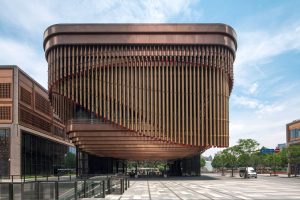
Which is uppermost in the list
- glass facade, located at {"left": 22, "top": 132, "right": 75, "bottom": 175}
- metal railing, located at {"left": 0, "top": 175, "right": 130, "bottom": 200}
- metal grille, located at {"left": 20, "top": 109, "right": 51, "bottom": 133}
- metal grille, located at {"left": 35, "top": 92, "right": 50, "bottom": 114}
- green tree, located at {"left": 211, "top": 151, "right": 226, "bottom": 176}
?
metal grille, located at {"left": 35, "top": 92, "right": 50, "bottom": 114}

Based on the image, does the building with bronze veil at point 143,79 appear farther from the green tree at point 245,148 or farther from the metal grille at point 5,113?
the green tree at point 245,148

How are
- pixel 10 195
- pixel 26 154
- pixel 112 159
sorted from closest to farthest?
pixel 10 195 < pixel 26 154 < pixel 112 159

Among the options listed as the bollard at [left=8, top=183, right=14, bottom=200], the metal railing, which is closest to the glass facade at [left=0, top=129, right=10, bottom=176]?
the metal railing

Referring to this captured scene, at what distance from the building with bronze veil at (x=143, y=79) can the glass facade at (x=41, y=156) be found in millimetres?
20576

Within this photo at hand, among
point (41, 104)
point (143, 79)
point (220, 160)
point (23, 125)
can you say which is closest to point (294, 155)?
point (143, 79)

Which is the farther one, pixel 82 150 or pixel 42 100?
pixel 42 100

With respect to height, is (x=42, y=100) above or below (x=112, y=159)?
above

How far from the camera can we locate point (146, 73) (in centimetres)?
6669

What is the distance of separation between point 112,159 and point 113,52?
1866 inches

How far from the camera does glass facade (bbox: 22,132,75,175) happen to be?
83.3 m

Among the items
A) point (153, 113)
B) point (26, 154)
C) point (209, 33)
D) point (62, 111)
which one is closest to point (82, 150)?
point (26, 154)

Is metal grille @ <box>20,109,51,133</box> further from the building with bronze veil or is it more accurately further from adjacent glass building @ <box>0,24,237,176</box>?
the building with bronze veil

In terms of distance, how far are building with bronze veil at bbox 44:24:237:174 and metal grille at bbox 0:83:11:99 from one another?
13.2 metres

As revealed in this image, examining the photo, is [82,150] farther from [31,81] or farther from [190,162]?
[190,162]
